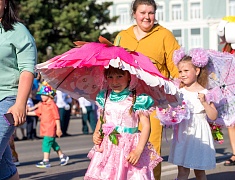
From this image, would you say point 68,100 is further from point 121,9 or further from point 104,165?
point 121,9

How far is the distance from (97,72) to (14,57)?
1295 mm

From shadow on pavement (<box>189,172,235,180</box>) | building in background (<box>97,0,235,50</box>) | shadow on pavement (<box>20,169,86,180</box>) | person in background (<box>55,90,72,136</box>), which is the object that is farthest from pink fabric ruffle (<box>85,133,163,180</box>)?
building in background (<box>97,0,235,50</box>)

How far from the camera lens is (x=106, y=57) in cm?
573

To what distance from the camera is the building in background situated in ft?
196

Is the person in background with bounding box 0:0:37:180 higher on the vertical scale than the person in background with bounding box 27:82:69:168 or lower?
higher

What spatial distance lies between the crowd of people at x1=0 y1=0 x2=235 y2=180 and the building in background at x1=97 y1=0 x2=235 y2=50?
51.6 meters

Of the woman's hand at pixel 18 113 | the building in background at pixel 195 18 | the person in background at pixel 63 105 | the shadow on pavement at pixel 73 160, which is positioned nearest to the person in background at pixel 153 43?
the woman's hand at pixel 18 113

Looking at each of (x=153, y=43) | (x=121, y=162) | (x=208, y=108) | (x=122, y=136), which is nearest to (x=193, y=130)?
(x=208, y=108)

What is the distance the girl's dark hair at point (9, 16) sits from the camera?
540 cm

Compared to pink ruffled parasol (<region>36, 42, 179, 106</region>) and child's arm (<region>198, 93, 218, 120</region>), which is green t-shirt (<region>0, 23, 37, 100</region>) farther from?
child's arm (<region>198, 93, 218, 120</region>)

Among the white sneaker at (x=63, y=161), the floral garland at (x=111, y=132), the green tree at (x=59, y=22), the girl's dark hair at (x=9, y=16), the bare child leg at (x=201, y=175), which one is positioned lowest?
the white sneaker at (x=63, y=161)

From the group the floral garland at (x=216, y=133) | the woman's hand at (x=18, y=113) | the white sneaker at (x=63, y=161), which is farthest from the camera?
the white sneaker at (x=63, y=161)

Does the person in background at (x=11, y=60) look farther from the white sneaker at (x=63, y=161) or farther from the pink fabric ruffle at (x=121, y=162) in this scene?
the white sneaker at (x=63, y=161)

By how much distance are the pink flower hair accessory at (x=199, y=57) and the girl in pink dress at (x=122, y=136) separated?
5.37 ft
